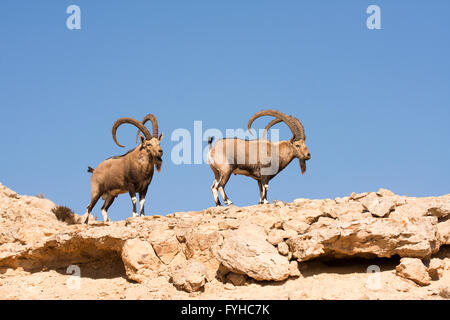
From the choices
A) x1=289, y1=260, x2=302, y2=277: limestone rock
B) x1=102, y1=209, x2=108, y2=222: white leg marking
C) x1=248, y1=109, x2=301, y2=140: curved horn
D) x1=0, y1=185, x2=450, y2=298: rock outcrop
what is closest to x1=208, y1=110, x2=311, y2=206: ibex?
x1=248, y1=109, x2=301, y2=140: curved horn

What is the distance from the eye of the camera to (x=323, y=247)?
1192cm

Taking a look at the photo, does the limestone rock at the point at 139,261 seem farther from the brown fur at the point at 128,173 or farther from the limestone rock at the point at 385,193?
the limestone rock at the point at 385,193

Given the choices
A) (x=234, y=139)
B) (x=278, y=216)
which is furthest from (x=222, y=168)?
(x=278, y=216)

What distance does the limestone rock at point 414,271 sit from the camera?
11516 millimetres

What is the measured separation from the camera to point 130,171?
728 inches

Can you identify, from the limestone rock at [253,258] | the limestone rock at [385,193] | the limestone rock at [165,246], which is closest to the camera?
the limestone rock at [253,258]

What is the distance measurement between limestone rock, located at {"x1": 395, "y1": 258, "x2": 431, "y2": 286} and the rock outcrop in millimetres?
19

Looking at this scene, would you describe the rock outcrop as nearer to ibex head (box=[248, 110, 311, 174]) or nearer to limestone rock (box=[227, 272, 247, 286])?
limestone rock (box=[227, 272, 247, 286])

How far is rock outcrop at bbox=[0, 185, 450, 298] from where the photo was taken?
38.8 ft

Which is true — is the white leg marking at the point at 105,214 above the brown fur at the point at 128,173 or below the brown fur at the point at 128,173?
Answer: below

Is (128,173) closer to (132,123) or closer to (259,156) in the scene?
(132,123)

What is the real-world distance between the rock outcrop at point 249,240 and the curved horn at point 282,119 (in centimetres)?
546

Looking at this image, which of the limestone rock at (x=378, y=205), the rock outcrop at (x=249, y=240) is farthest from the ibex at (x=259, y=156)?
the limestone rock at (x=378, y=205)

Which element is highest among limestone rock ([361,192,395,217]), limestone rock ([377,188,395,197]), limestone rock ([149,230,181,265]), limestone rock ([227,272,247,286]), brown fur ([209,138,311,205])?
brown fur ([209,138,311,205])
